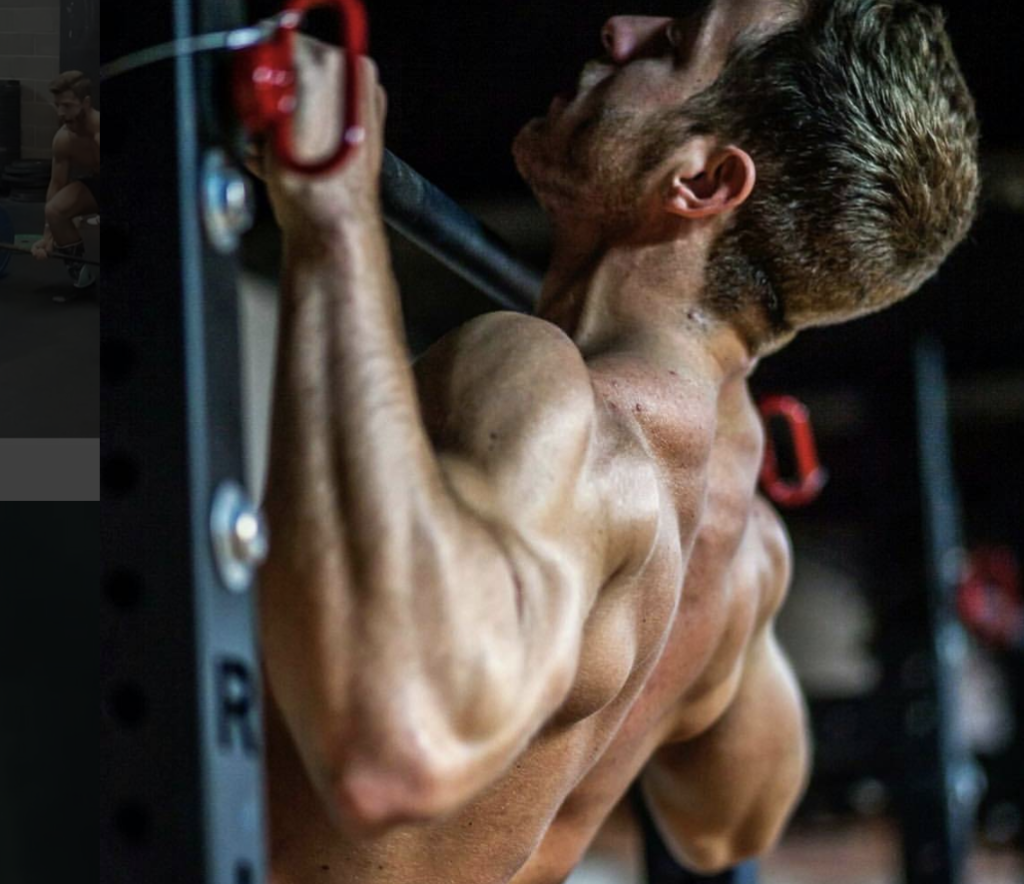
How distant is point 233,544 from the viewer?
551 mm

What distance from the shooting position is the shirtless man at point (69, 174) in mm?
637

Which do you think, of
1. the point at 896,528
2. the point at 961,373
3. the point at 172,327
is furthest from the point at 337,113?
the point at 961,373

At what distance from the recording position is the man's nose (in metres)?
0.76

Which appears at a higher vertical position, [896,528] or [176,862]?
[176,862]

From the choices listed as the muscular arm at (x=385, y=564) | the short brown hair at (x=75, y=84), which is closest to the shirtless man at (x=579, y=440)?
the muscular arm at (x=385, y=564)

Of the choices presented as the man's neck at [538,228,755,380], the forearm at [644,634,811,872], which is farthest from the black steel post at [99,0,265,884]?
the forearm at [644,634,811,872]

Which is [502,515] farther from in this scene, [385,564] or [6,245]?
[6,245]

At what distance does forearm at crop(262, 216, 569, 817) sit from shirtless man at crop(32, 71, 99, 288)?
0.48 ft

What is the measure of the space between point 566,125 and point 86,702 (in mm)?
325

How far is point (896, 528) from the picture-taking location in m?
→ 1.73

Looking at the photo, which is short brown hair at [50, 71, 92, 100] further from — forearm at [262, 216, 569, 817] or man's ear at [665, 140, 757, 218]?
man's ear at [665, 140, 757, 218]

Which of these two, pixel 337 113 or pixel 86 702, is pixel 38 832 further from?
pixel 337 113

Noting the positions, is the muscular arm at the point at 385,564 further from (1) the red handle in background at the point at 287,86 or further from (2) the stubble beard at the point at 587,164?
(2) the stubble beard at the point at 587,164

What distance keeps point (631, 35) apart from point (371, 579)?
36 centimetres
